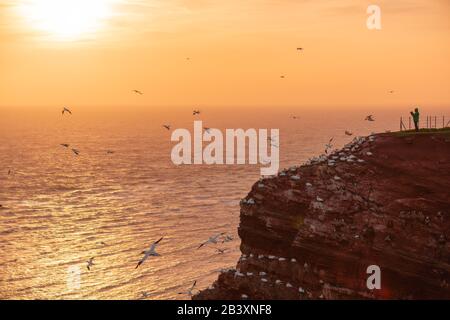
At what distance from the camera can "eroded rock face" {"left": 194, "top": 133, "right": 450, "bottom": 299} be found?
3878 cm

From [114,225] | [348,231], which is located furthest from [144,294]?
[114,225]

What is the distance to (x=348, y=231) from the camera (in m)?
40.3

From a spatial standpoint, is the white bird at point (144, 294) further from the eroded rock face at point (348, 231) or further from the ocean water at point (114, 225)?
the eroded rock face at point (348, 231)

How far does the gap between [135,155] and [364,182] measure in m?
123

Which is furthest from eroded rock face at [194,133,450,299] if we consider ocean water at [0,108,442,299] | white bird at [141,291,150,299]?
ocean water at [0,108,442,299]

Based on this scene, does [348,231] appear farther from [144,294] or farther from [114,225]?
[114,225]

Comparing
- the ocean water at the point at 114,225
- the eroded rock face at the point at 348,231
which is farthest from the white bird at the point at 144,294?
the eroded rock face at the point at 348,231

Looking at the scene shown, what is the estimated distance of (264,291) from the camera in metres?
39.8

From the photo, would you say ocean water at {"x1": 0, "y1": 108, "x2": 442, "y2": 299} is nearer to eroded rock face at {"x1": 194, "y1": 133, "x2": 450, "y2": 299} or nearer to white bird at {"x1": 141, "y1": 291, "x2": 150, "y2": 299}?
white bird at {"x1": 141, "y1": 291, "x2": 150, "y2": 299}

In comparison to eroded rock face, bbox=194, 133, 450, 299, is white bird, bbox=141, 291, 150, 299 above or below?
below

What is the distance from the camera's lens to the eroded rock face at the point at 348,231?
38.8 metres
